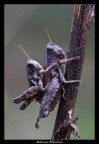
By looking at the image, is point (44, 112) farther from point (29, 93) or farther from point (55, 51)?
point (55, 51)

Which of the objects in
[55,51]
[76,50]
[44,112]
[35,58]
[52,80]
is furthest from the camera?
[35,58]

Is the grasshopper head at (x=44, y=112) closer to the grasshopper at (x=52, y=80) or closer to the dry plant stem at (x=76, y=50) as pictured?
the grasshopper at (x=52, y=80)

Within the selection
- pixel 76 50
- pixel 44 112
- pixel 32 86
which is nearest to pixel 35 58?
pixel 32 86

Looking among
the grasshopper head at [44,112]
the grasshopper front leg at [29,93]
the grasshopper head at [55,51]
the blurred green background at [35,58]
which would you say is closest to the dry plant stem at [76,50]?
the grasshopper head at [44,112]

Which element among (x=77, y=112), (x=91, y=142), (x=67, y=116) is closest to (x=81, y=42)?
(x=67, y=116)

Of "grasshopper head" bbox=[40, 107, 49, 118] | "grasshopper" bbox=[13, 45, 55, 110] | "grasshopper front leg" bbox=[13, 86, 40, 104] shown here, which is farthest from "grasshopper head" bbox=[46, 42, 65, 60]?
"grasshopper head" bbox=[40, 107, 49, 118]

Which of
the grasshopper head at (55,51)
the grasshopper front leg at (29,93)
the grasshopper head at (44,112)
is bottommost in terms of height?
the grasshopper head at (44,112)
